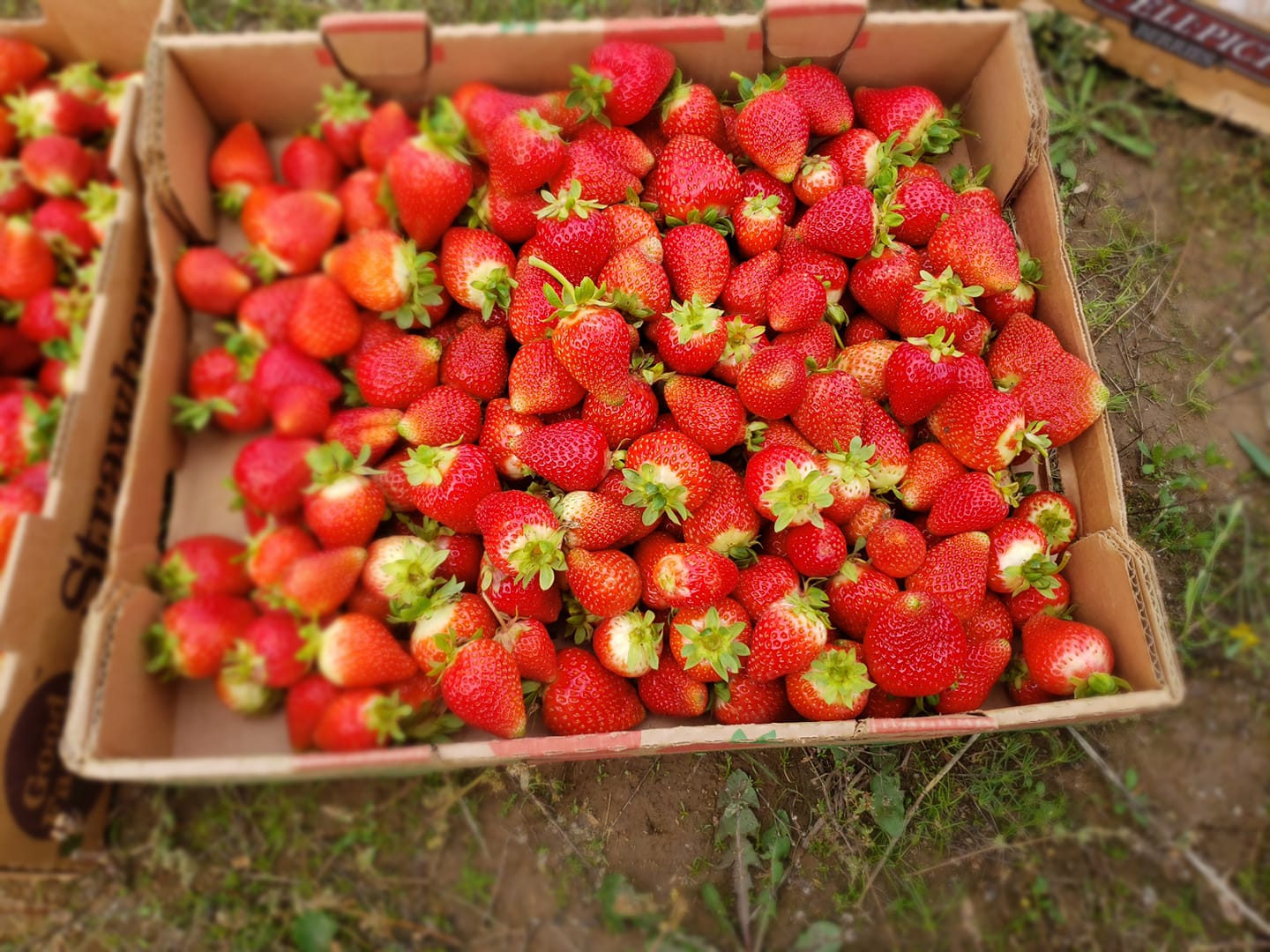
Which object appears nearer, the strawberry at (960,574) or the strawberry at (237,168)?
the strawberry at (960,574)

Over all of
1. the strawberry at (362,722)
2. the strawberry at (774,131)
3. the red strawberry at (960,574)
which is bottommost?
the strawberry at (362,722)

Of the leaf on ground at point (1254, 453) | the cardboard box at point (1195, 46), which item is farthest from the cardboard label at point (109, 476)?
the leaf on ground at point (1254, 453)

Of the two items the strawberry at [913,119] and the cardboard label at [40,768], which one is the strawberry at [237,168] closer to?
the cardboard label at [40,768]

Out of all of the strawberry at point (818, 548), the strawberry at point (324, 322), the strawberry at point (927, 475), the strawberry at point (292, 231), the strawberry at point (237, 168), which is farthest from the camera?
the strawberry at point (237, 168)

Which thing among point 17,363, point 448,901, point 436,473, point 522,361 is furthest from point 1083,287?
point 17,363

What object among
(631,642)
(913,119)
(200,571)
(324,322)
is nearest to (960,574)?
(631,642)

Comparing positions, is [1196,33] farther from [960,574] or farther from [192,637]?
[192,637]

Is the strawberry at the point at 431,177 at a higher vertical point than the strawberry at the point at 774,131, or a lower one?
lower

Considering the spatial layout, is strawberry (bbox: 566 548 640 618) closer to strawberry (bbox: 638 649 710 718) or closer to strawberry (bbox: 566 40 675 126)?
strawberry (bbox: 638 649 710 718)
